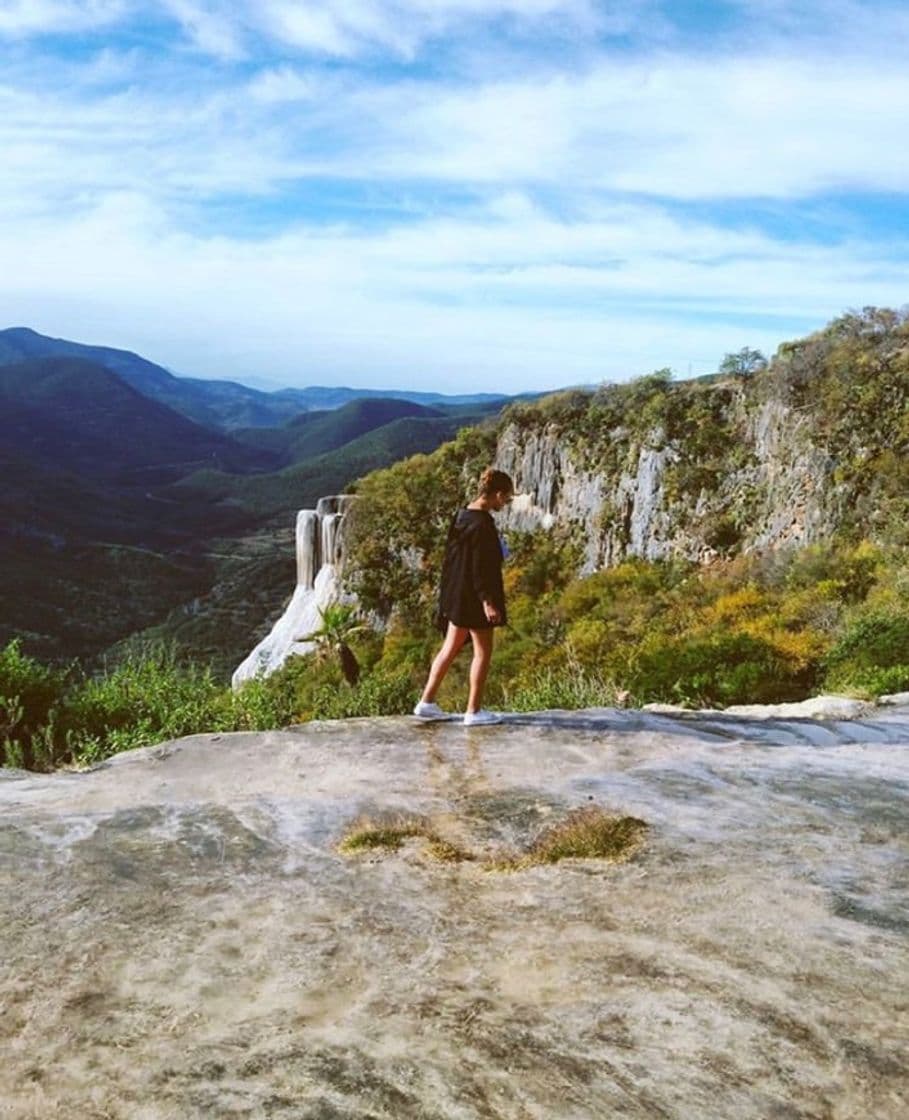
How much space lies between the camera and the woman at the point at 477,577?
6.95 meters

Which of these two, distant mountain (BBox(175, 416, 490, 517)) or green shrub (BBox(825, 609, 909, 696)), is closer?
green shrub (BBox(825, 609, 909, 696))

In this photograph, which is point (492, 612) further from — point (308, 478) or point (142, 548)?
point (308, 478)

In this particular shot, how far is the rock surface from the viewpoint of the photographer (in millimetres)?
2859

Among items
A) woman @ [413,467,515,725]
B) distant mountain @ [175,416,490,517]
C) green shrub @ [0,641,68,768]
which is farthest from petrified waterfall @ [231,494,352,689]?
distant mountain @ [175,416,490,517]

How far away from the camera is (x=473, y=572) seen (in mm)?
6977

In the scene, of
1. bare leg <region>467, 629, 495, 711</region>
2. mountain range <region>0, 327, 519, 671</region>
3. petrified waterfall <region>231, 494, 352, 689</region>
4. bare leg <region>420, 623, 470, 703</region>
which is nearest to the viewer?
bare leg <region>467, 629, 495, 711</region>

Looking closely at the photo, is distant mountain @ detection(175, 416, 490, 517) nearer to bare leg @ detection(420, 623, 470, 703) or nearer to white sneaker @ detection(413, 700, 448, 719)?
white sneaker @ detection(413, 700, 448, 719)

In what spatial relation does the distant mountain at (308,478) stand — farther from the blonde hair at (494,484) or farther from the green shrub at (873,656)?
the blonde hair at (494,484)

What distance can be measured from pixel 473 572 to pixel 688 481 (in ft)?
84.3

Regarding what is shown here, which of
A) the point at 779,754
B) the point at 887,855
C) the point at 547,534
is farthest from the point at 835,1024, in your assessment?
the point at 547,534

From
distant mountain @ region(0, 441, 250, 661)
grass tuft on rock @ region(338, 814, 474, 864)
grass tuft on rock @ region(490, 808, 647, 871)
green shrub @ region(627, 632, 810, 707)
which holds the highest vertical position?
grass tuft on rock @ region(490, 808, 647, 871)

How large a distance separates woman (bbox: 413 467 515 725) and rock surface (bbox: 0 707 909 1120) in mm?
1165

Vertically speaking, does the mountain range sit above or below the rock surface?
below

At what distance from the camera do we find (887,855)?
15.5 ft
